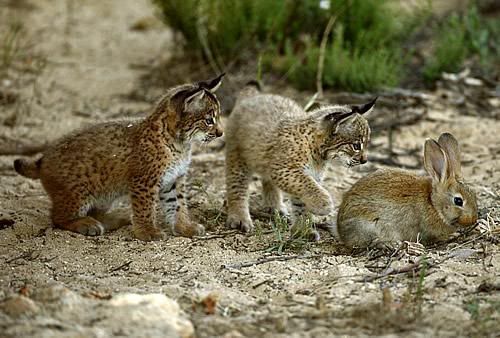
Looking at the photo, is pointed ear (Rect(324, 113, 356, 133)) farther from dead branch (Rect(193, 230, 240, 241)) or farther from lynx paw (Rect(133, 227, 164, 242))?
lynx paw (Rect(133, 227, 164, 242))

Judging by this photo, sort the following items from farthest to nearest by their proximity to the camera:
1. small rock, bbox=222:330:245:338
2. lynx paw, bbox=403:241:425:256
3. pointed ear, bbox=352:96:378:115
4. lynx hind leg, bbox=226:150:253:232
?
lynx hind leg, bbox=226:150:253:232
pointed ear, bbox=352:96:378:115
lynx paw, bbox=403:241:425:256
small rock, bbox=222:330:245:338

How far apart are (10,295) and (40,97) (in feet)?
19.6

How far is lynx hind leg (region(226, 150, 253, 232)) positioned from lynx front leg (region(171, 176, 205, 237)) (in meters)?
0.32

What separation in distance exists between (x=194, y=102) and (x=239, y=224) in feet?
3.72

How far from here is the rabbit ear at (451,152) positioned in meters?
7.10

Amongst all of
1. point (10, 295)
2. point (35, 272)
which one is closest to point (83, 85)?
A: point (35, 272)

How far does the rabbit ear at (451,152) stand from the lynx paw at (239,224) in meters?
1.72

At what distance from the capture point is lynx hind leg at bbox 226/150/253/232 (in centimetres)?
770

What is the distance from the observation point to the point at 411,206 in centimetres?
704

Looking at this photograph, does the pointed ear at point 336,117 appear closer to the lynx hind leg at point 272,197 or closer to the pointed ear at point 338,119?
the pointed ear at point 338,119

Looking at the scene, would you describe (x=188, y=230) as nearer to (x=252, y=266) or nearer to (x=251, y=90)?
(x=252, y=266)

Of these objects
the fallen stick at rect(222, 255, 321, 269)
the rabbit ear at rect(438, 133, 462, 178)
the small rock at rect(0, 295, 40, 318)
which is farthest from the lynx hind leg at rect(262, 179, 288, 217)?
the small rock at rect(0, 295, 40, 318)

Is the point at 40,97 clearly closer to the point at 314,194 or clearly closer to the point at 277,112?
the point at 277,112

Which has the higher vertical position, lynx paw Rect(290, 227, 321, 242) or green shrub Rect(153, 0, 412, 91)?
green shrub Rect(153, 0, 412, 91)
